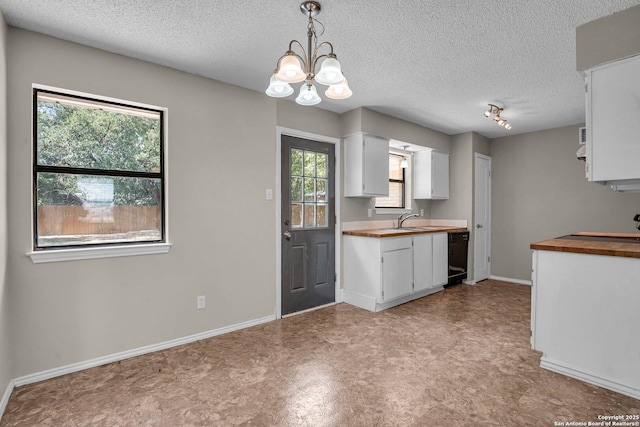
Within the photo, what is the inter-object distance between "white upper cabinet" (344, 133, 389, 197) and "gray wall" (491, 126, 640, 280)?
8.29ft

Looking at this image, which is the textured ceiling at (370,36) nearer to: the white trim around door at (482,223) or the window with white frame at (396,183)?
the window with white frame at (396,183)

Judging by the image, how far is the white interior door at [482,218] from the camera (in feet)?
17.2

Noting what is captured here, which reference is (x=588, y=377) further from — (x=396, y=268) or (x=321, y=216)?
(x=321, y=216)

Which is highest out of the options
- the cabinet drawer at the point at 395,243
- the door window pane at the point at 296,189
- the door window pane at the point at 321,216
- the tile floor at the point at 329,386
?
the door window pane at the point at 296,189

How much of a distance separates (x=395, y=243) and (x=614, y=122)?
7.55 ft

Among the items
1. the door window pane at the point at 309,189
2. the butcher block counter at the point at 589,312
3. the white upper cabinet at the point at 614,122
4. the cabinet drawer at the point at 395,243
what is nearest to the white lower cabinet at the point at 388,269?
the cabinet drawer at the point at 395,243

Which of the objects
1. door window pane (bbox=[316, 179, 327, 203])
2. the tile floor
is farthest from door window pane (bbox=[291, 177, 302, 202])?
the tile floor

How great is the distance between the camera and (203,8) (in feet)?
6.59

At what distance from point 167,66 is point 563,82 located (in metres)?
3.70

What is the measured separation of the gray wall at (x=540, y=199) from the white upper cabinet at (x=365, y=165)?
2.53 meters

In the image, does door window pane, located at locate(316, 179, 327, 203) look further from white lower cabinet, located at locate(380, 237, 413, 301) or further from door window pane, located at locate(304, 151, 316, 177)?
white lower cabinet, located at locate(380, 237, 413, 301)

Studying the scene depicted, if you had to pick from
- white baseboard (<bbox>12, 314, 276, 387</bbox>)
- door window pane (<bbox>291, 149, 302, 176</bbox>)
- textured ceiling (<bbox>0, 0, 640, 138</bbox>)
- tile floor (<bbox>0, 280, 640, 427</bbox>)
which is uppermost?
textured ceiling (<bbox>0, 0, 640, 138</bbox>)

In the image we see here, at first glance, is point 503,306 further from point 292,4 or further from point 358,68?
point 292,4

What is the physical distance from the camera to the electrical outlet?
9.81 feet
